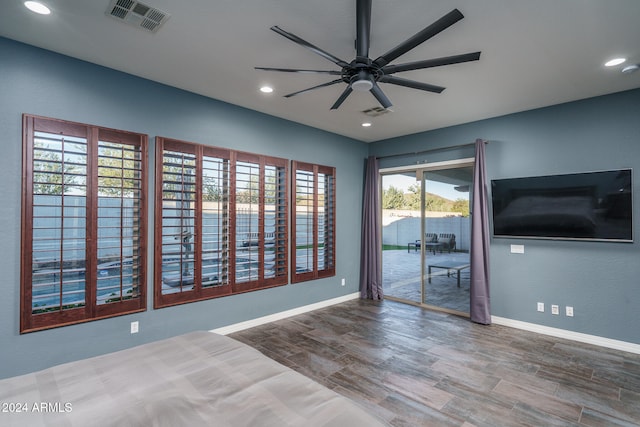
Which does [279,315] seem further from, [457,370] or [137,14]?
[137,14]

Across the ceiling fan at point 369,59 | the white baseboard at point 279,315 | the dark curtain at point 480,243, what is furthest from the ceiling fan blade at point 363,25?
the white baseboard at point 279,315

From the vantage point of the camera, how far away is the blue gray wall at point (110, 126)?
8.38ft

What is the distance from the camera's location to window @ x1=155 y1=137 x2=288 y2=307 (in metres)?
3.39

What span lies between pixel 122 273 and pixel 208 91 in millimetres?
2206

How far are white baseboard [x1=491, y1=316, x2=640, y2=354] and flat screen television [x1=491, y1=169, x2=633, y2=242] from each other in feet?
3.84

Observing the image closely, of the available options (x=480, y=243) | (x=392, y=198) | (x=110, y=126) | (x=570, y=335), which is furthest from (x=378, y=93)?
(x=570, y=335)

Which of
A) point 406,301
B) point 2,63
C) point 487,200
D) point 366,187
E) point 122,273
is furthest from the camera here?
point 366,187

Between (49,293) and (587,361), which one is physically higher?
(49,293)

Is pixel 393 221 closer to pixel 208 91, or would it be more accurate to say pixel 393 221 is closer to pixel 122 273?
pixel 208 91

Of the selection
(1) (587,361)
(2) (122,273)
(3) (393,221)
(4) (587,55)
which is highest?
(4) (587,55)

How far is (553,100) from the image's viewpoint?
384 cm

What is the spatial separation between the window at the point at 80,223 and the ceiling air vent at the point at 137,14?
3.80 feet

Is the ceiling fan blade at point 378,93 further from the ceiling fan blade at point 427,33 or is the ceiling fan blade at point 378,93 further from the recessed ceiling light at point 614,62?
the recessed ceiling light at point 614,62

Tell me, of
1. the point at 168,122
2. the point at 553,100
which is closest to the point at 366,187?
the point at 553,100
